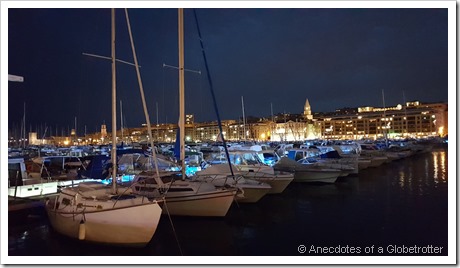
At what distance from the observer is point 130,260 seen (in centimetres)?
Result: 639

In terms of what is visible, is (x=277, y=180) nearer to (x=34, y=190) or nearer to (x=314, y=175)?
(x=314, y=175)

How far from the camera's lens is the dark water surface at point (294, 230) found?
9.89 m

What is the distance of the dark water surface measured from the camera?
989 cm

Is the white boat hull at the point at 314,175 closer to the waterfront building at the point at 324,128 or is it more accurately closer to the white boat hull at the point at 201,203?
the white boat hull at the point at 201,203

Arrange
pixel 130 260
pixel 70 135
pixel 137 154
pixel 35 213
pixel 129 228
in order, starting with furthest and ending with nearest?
pixel 70 135 < pixel 137 154 < pixel 35 213 < pixel 129 228 < pixel 130 260

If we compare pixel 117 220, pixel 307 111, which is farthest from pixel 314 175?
pixel 307 111

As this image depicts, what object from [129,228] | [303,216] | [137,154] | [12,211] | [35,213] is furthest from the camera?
[137,154]

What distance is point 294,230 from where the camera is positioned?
1200 centimetres

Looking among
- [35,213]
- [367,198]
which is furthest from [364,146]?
[35,213]

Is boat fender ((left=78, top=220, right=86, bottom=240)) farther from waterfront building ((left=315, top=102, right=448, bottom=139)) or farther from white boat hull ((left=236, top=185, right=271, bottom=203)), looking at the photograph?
waterfront building ((left=315, top=102, right=448, bottom=139))

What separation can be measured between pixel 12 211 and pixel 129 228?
5486 mm

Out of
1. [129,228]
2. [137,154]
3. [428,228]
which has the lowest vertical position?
[428,228]

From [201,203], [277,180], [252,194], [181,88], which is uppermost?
[181,88]

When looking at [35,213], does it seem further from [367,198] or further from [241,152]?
[367,198]
